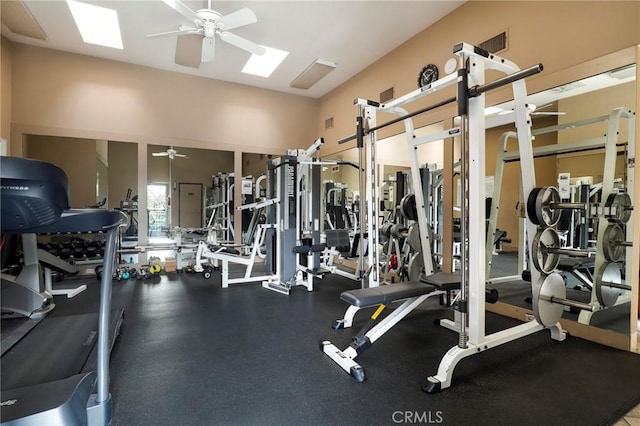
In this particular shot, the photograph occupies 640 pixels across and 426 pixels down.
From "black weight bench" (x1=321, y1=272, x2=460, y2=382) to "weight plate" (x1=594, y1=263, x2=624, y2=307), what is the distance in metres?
1.44

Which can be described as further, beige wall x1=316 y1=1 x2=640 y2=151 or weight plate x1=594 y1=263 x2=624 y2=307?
weight plate x1=594 y1=263 x2=624 y2=307

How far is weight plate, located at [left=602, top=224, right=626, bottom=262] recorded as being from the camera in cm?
287

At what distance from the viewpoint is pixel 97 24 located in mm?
4348

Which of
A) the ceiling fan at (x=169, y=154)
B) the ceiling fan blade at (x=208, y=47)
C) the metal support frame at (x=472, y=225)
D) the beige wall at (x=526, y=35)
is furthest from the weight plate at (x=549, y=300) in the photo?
the ceiling fan at (x=169, y=154)

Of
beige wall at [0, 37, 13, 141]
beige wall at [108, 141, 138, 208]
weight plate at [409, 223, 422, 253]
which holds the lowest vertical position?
weight plate at [409, 223, 422, 253]

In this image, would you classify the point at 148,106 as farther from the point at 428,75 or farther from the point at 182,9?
the point at 428,75

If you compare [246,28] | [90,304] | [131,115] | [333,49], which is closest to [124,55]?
[131,115]

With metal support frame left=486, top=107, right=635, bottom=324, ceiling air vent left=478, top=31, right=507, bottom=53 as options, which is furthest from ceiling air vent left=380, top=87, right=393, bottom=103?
metal support frame left=486, top=107, right=635, bottom=324

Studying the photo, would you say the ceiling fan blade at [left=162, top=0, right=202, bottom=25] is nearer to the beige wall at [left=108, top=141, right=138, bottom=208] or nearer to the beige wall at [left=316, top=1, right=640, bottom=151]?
the beige wall at [left=316, top=1, right=640, bottom=151]

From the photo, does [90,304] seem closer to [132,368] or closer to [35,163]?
[132,368]

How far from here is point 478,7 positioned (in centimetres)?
367

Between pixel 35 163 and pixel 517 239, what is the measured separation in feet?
16.9

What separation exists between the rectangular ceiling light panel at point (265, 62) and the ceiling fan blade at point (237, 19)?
1.67 m

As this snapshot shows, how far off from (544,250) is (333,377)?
1.99 metres
